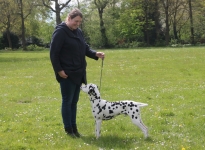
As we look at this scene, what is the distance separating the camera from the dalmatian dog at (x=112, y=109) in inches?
281

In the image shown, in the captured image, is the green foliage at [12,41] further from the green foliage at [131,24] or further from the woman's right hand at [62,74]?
the woman's right hand at [62,74]

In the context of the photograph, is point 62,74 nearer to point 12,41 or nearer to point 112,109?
point 112,109

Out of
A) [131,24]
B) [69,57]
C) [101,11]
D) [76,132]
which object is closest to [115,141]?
[76,132]

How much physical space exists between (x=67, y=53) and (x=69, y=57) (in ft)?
0.33

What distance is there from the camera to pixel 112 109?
23.6ft

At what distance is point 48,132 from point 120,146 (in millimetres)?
2125

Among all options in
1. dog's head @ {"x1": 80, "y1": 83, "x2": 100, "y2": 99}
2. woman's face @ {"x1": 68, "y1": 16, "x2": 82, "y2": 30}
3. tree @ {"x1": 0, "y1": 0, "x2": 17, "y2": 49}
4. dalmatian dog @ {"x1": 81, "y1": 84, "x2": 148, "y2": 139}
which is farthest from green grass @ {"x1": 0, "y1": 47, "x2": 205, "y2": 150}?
tree @ {"x1": 0, "y1": 0, "x2": 17, "y2": 49}

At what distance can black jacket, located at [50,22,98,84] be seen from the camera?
7145 mm

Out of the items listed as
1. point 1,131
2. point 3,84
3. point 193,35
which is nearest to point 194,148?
point 1,131

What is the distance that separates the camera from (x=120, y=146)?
22.4 ft

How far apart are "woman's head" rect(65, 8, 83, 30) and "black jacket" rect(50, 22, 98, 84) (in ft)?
0.41

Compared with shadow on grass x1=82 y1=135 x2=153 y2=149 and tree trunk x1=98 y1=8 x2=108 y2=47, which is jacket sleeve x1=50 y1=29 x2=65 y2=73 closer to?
shadow on grass x1=82 y1=135 x2=153 y2=149

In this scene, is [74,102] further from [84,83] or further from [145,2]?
[145,2]

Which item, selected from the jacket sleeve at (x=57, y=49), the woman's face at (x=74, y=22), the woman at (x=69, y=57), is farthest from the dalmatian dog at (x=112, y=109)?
the woman's face at (x=74, y=22)
